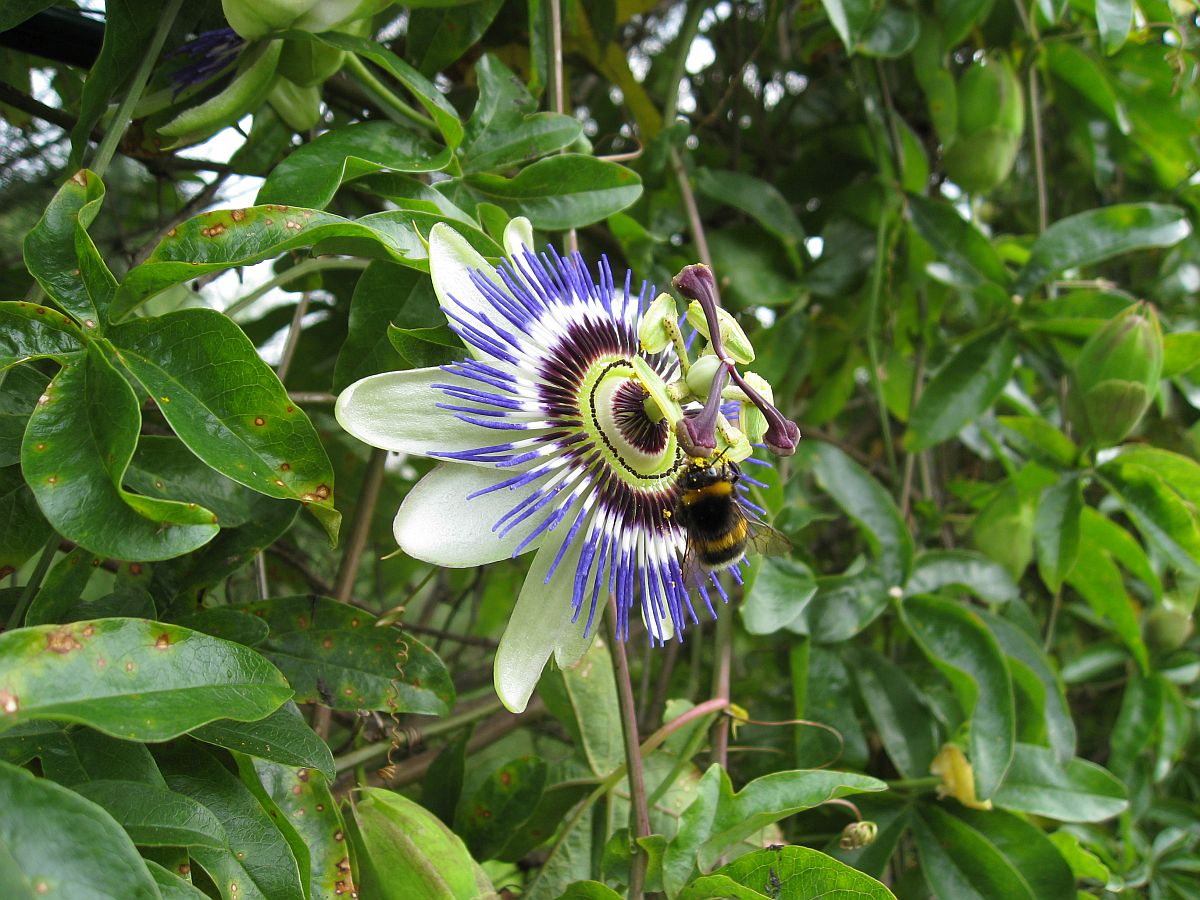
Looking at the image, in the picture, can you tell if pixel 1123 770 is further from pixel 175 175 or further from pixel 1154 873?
pixel 175 175

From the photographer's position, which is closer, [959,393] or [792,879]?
[792,879]

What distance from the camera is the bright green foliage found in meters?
0.82

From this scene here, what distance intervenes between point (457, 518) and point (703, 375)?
285 mm

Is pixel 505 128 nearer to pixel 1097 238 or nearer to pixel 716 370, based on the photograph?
pixel 716 370

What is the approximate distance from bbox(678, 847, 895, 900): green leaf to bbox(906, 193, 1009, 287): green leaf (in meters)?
1.13

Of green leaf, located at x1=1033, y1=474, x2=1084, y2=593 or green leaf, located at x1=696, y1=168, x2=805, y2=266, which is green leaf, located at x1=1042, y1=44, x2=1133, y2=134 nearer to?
green leaf, located at x1=696, y1=168, x2=805, y2=266

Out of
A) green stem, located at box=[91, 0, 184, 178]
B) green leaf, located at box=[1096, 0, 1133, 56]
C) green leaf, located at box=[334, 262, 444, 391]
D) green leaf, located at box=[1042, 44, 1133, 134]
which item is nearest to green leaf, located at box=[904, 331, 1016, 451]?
green leaf, located at box=[1096, 0, 1133, 56]

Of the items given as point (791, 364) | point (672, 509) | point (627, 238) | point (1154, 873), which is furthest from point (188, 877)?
point (1154, 873)

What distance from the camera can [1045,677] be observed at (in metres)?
1.61

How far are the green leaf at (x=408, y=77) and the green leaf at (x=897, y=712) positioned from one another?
1.00 metres

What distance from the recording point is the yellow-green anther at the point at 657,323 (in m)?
1.02

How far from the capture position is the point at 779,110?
2.20 meters

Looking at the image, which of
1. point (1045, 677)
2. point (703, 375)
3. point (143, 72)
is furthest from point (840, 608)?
point (143, 72)

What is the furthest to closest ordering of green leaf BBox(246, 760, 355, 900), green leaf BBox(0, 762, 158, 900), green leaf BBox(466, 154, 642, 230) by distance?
green leaf BBox(466, 154, 642, 230) < green leaf BBox(246, 760, 355, 900) < green leaf BBox(0, 762, 158, 900)
